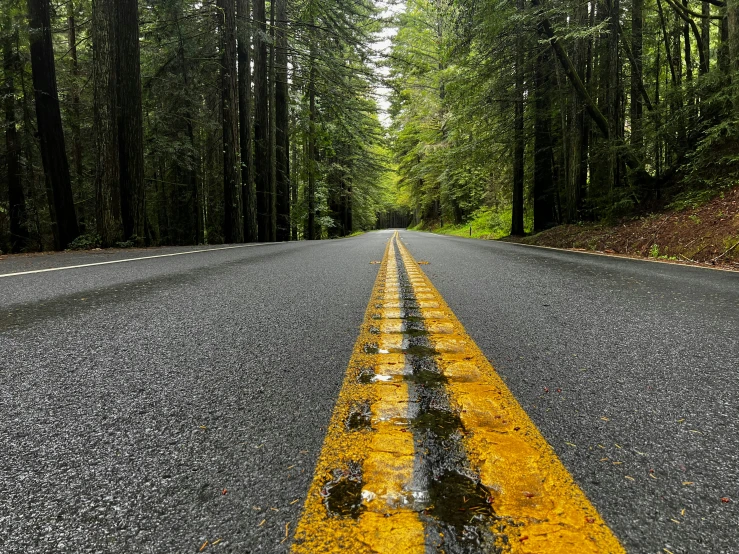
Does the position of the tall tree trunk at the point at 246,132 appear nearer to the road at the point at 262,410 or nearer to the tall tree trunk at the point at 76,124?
the tall tree trunk at the point at 76,124

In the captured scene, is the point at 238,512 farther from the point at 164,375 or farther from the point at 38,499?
the point at 164,375

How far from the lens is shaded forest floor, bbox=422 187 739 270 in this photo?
6008 mm

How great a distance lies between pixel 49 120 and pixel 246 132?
5.18 metres

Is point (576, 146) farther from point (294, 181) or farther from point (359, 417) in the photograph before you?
point (294, 181)

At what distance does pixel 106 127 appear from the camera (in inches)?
322

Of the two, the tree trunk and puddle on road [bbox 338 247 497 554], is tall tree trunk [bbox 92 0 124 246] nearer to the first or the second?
puddle on road [bbox 338 247 497 554]

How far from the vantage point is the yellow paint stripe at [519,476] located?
673 mm

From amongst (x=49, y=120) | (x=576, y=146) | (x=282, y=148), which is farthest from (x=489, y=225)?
(x=49, y=120)

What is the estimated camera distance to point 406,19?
79.5 feet

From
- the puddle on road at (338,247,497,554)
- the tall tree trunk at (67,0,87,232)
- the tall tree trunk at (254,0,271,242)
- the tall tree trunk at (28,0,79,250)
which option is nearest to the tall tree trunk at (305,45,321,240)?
the tall tree trunk at (254,0,271,242)

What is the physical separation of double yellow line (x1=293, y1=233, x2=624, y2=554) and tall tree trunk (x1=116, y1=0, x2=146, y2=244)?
8.84m

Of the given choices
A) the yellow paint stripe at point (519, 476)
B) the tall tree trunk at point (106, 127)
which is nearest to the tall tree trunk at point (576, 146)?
the tall tree trunk at point (106, 127)

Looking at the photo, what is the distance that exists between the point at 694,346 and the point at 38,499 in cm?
233

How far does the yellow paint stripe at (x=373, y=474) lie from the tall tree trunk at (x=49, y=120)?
35.8 feet
